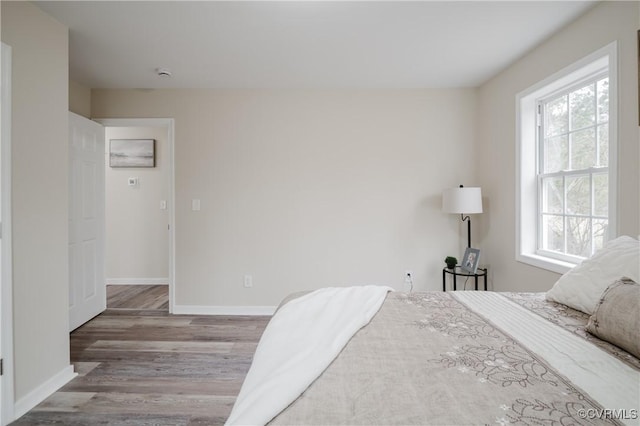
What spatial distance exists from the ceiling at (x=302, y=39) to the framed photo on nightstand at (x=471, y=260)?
178 centimetres

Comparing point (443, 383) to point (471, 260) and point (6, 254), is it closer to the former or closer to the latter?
point (6, 254)

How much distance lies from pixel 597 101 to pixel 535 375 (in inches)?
85.5

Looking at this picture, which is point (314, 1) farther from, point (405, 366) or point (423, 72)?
point (405, 366)

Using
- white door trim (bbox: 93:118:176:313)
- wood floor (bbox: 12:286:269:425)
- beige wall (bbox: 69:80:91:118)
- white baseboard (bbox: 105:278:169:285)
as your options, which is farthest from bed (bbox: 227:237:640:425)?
white baseboard (bbox: 105:278:169:285)

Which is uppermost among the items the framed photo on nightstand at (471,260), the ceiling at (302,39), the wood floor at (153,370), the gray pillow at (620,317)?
the ceiling at (302,39)

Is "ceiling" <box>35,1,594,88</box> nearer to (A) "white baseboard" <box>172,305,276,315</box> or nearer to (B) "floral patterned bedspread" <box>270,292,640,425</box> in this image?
(B) "floral patterned bedspread" <box>270,292,640,425</box>

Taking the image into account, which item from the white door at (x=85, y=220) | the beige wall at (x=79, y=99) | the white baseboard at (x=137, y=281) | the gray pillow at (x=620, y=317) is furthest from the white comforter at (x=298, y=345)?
the white baseboard at (x=137, y=281)

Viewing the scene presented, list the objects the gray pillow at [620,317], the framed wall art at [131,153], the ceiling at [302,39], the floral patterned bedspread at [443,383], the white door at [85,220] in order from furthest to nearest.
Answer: the framed wall art at [131,153] → the white door at [85,220] → the ceiling at [302,39] → the gray pillow at [620,317] → the floral patterned bedspread at [443,383]

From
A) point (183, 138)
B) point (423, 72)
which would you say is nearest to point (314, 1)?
point (423, 72)

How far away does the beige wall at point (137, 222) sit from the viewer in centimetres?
486

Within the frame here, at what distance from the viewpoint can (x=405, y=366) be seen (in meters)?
1.01

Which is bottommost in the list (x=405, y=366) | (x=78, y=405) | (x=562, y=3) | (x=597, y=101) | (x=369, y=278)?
(x=78, y=405)

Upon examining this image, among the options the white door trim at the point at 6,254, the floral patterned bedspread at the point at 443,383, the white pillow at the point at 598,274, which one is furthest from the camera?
the white door trim at the point at 6,254

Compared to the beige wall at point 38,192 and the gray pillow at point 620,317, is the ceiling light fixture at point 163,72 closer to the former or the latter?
the beige wall at point 38,192
